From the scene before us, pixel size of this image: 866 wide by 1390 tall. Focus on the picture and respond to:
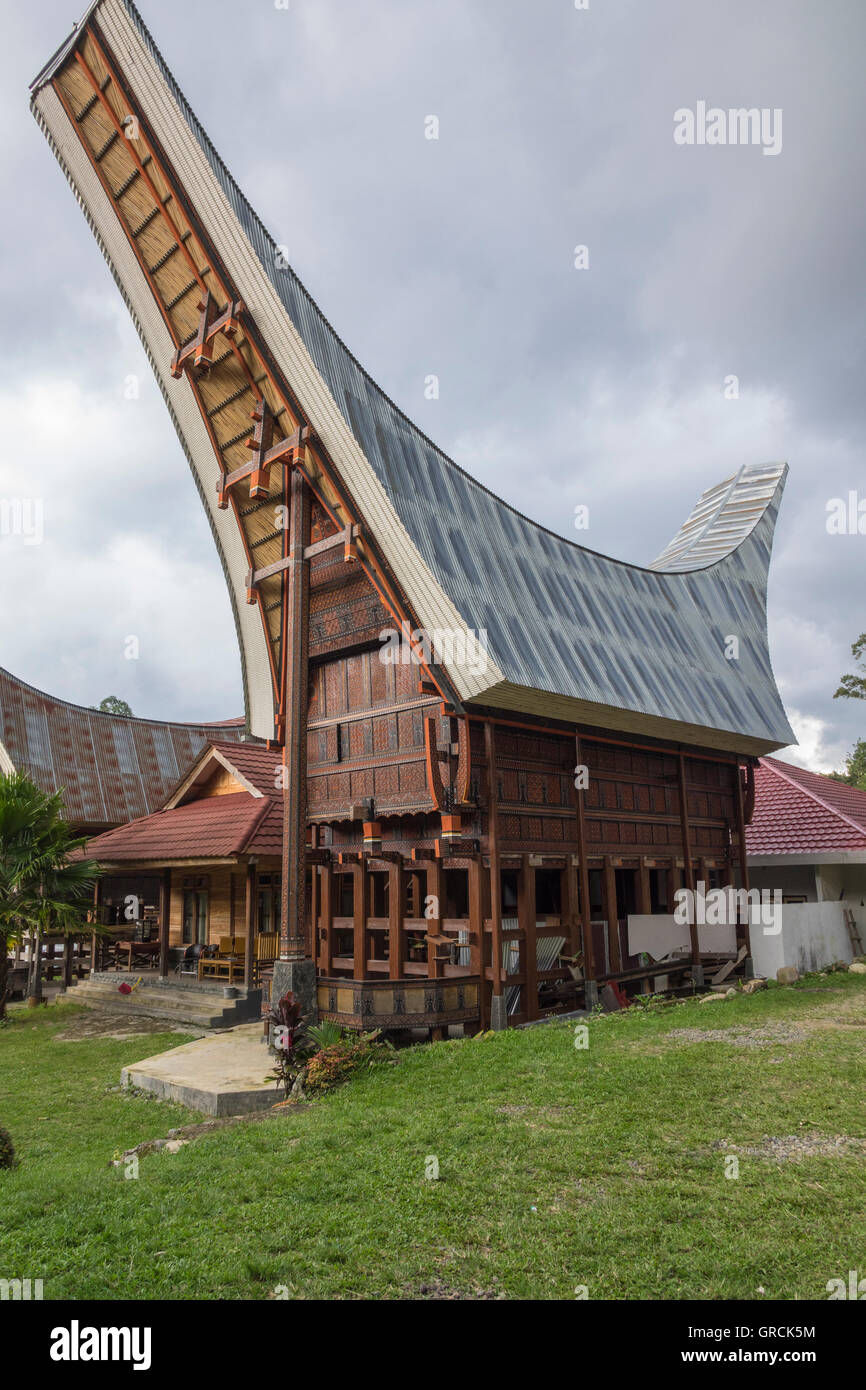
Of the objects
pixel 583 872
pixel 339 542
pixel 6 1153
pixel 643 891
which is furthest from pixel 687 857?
pixel 6 1153

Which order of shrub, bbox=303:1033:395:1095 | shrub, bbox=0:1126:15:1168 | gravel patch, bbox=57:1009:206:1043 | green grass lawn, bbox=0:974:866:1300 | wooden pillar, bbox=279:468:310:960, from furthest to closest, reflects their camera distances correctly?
gravel patch, bbox=57:1009:206:1043
wooden pillar, bbox=279:468:310:960
shrub, bbox=303:1033:395:1095
shrub, bbox=0:1126:15:1168
green grass lawn, bbox=0:974:866:1300

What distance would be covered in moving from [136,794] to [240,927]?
846 centimetres

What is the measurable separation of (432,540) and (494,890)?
5223mm

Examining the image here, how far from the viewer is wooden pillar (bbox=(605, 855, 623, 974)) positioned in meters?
15.4

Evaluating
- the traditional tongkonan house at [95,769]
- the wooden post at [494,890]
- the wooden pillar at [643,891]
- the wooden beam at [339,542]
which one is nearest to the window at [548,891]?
the wooden pillar at [643,891]

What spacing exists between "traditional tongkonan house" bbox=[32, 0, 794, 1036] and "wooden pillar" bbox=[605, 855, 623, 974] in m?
0.04

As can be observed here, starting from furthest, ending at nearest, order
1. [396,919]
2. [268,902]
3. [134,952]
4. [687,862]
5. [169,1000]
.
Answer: [134,952] → [268,902] → [169,1000] → [687,862] → [396,919]

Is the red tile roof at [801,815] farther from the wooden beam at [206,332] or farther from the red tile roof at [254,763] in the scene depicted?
the wooden beam at [206,332]

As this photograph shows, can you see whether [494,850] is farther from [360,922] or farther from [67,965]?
[67,965]

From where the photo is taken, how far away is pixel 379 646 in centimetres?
1431

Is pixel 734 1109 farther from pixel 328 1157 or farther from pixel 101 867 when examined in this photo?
pixel 101 867

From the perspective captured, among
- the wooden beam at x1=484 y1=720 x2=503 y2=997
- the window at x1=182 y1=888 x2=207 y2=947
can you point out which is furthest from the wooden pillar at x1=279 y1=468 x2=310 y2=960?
the window at x1=182 y1=888 x2=207 y2=947

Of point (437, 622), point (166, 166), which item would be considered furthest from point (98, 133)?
point (437, 622)

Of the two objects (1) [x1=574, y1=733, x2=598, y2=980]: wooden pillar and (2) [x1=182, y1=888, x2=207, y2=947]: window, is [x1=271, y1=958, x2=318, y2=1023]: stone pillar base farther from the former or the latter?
(2) [x1=182, y1=888, x2=207, y2=947]: window
